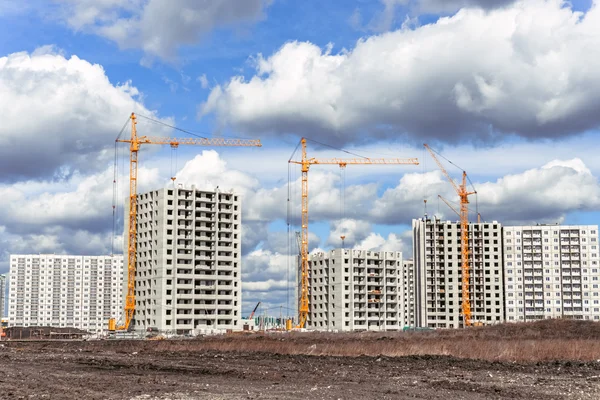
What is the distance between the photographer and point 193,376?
136ft

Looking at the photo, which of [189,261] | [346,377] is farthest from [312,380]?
[189,261]

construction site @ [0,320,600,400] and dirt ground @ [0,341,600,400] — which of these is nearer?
dirt ground @ [0,341,600,400]

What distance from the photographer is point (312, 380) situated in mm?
38719

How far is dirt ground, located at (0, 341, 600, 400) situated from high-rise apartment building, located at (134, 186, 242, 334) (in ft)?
393

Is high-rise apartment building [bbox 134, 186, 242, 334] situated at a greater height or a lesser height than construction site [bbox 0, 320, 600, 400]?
greater

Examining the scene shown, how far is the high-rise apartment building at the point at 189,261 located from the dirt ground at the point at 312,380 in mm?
119692

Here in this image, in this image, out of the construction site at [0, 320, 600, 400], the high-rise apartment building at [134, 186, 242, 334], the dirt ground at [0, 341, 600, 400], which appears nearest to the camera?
the dirt ground at [0, 341, 600, 400]

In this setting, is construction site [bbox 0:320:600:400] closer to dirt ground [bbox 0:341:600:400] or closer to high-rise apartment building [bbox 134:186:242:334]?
dirt ground [bbox 0:341:600:400]

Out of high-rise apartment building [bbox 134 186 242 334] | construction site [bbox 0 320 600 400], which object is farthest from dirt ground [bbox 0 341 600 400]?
high-rise apartment building [bbox 134 186 242 334]

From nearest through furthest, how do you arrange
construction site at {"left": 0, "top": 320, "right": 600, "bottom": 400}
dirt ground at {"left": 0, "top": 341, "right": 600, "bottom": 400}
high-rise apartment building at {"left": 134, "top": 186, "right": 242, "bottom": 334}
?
1. dirt ground at {"left": 0, "top": 341, "right": 600, "bottom": 400}
2. construction site at {"left": 0, "top": 320, "right": 600, "bottom": 400}
3. high-rise apartment building at {"left": 134, "top": 186, "right": 242, "bottom": 334}

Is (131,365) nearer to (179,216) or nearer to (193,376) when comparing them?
(193,376)

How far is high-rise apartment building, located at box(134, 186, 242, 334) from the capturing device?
17225 cm

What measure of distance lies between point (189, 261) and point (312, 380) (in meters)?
140

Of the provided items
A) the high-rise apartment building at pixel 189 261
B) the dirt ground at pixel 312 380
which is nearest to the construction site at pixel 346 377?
the dirt ground at pixel 312 380
